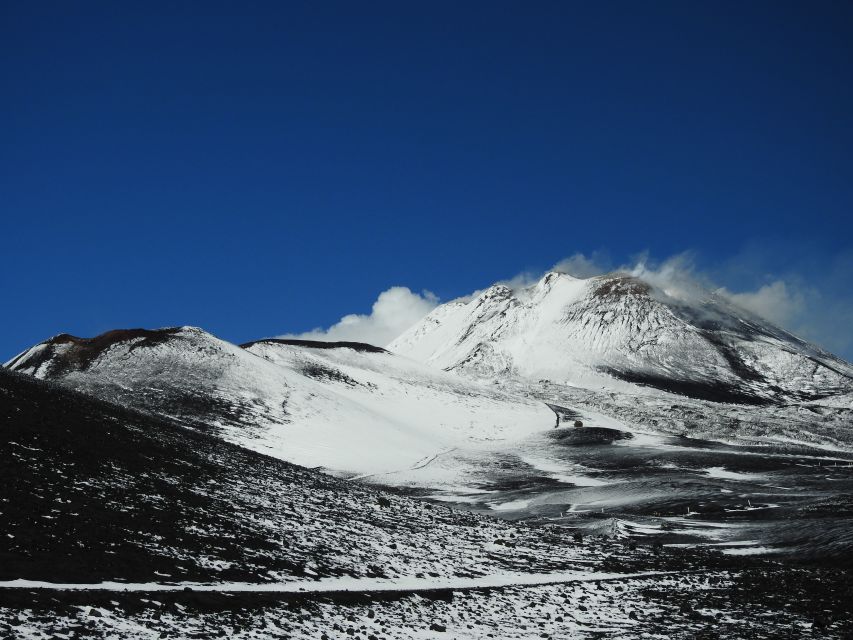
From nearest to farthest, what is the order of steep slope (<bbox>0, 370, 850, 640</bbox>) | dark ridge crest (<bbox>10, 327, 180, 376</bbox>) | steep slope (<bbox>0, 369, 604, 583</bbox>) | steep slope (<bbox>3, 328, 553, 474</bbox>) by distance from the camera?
steep slope (<bbox>0, 370, 850, 640</bbox>) < steep slope (<bbox>0, 369, 604, 583</bbox>) < steep slope (<bbox>3, 328, 553, 474</bbox>) < dark ridge crest (<bbox>10, 327, 180, 376</bbox>)

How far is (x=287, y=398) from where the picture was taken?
108m

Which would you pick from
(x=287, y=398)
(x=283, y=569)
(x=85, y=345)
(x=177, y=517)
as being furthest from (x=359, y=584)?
(x=85, y=345)

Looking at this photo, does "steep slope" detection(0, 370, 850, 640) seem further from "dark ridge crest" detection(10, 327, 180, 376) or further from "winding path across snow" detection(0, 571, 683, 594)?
"dark ridge crest" detection(10, 327, 180, 376)

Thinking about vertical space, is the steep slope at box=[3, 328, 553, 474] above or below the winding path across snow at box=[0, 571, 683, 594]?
above

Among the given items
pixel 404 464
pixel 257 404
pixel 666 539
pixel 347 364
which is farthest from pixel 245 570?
pixel 347 364

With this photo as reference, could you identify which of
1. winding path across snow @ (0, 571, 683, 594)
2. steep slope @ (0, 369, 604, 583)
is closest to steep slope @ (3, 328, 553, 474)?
steep slope @ (0, 369, 604, 583)

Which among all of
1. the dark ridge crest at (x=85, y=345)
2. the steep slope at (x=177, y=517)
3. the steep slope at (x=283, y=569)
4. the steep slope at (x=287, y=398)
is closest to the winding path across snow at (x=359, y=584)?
the steep slope at (x=283, y=569)

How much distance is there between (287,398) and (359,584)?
8215 cm

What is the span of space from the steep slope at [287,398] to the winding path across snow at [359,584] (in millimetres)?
52086

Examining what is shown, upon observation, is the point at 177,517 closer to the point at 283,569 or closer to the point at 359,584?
the point at 283,569

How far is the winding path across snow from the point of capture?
20.5m

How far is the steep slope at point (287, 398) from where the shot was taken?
93000 millimetres

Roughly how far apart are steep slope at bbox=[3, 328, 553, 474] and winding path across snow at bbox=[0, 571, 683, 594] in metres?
52.1

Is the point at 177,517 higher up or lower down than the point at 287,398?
lower down
